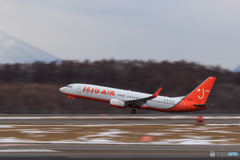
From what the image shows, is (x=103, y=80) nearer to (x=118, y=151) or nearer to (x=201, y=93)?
(x=201, y=93)

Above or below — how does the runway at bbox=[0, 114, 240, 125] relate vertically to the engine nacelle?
below

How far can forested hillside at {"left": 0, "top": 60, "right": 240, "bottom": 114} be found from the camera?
2687 inches

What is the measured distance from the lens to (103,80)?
83938 millimetres

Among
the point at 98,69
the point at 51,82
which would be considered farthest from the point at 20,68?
the point at 98,69

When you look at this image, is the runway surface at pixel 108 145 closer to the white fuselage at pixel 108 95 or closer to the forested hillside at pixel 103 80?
the white fuselage at pixel 108 95

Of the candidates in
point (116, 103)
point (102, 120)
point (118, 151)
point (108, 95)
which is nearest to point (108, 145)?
point (118, 151)

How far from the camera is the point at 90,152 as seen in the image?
16.7m

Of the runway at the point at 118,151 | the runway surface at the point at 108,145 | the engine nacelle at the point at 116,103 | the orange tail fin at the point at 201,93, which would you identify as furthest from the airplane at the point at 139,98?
the runway at the point at 118,151

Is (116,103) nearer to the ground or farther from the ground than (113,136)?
farther from the ground

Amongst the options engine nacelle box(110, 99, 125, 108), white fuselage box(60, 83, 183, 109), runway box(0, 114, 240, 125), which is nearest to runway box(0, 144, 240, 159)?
runway box(0, 114, 240, 125)

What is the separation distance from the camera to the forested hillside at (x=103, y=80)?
68250 mm

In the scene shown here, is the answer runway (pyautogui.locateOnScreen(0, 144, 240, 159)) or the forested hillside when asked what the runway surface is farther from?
the forested hillside

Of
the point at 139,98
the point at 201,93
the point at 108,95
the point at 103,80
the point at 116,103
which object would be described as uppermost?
the point at 103,80

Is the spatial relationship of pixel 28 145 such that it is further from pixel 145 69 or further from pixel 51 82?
pixel 145 69
